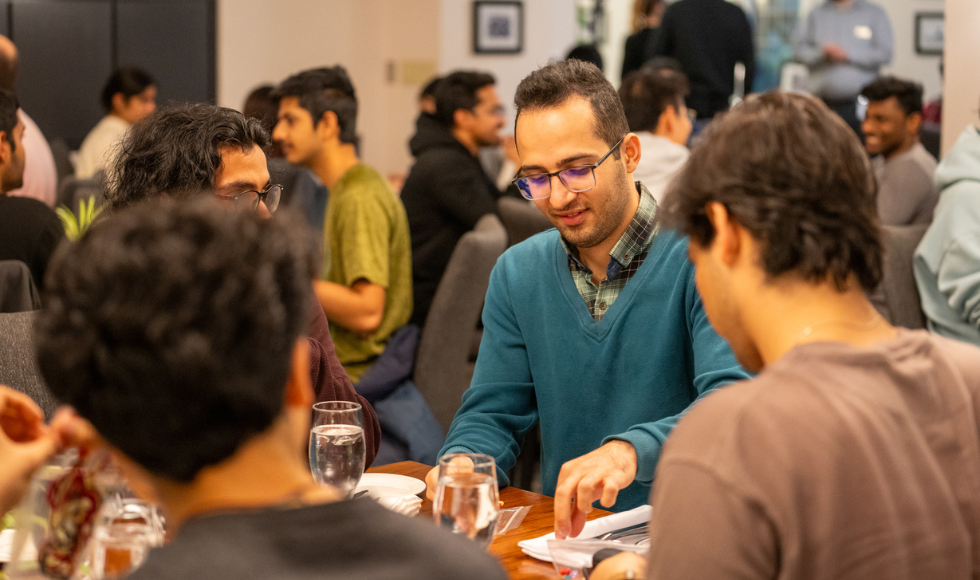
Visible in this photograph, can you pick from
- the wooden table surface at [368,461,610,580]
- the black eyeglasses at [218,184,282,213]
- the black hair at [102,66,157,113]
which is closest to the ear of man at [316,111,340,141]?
the black eyeglasses at [218,184,282,213]

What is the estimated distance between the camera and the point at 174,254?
70cm

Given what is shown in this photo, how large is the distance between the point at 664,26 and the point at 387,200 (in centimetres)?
313

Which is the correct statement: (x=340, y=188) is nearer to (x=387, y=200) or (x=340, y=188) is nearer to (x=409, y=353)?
(x=387, y=200)

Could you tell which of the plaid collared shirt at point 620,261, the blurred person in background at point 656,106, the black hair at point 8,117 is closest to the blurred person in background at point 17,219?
the black hair at point 8,117

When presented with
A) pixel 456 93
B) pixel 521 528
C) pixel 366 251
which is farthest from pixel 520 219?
pixel 521 528

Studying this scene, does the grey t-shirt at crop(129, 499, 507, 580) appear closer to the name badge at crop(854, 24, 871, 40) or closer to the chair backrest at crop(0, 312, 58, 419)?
the chair backrest at crop(0, 312, 58, 419)

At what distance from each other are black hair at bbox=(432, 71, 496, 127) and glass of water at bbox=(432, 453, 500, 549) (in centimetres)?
347

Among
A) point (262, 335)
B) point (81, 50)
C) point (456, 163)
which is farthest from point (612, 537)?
point (81, 50)

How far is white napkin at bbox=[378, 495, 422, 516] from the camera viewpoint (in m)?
1.47

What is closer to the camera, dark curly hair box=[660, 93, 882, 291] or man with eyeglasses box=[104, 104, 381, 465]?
dark curly hair box=[660, 93, 882, 291]

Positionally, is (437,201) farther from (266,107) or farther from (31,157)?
(31,157)

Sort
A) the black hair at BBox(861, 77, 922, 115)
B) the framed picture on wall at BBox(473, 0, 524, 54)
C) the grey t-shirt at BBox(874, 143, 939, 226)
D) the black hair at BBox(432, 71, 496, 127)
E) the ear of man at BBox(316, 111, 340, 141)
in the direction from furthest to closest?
the framed picture on wall at BBox(473, 0, 524, 54) < the black hair at BBox(861, 77, 922, 115) < the black hair at BBox(432, 71, 496, 127) < the grey t-shirt at BBox(874, 143, 939, 226) < the ear of man at BBox(316, 111, 340, 141)

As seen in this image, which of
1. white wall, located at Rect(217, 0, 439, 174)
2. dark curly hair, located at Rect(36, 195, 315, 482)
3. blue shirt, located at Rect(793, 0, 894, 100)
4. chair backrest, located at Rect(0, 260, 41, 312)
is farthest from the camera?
white wall, located at Rect(217, 0, 439, 174)

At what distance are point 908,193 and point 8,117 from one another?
363 cm
